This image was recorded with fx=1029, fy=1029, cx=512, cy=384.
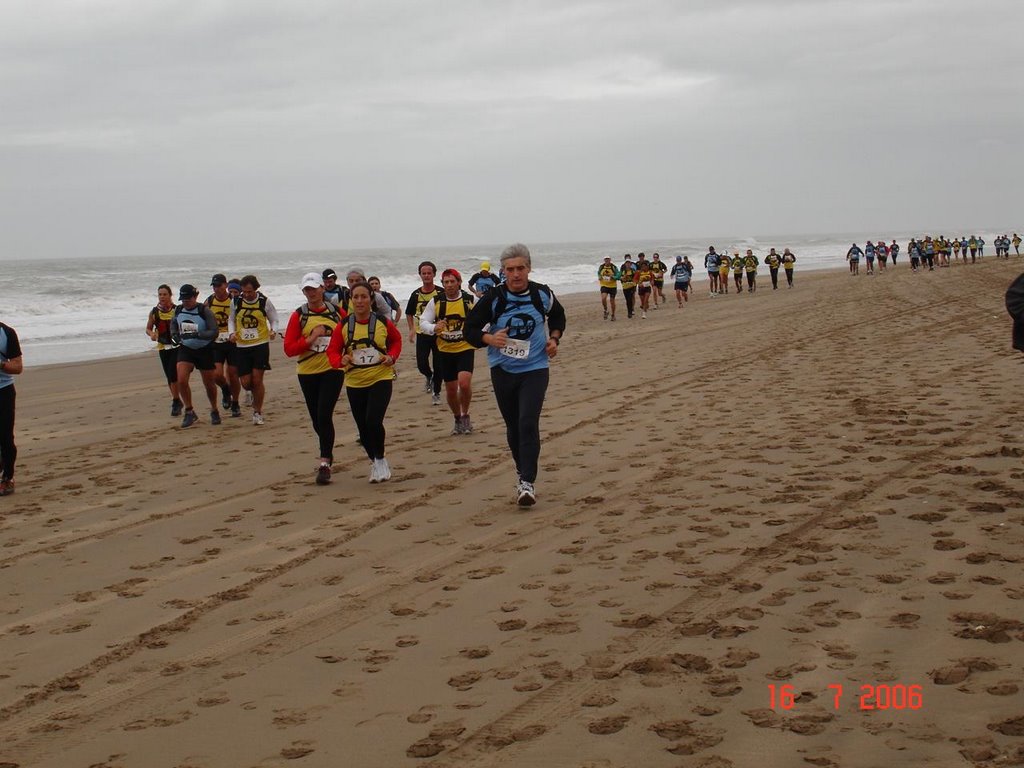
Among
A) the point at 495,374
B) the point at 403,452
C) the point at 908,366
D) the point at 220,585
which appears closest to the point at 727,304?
the point at 908,366

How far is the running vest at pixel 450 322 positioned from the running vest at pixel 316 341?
186 centimetres

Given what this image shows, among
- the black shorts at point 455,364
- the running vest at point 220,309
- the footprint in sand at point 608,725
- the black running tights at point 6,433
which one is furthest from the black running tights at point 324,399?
the footprint in sand at point 608,725

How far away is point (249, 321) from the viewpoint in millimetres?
11820

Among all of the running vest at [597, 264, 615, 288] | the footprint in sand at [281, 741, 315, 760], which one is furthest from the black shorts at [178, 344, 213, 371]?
the running vest at [597, 264, 615, 288]

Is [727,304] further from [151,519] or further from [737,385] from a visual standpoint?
[151,519]

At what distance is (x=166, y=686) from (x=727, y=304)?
27.7m

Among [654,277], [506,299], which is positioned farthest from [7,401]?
[654,277]

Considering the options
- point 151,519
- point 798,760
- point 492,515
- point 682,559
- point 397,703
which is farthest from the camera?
point 151,519

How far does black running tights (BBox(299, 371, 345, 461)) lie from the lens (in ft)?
28.3

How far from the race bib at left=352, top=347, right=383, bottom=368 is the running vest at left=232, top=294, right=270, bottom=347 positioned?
3909 millimetres

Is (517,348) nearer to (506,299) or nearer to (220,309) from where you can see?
(506,299)

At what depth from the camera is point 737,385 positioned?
12719 millimetres

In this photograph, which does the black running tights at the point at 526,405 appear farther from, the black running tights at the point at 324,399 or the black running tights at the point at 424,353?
the black running tights at the point at 424,353
